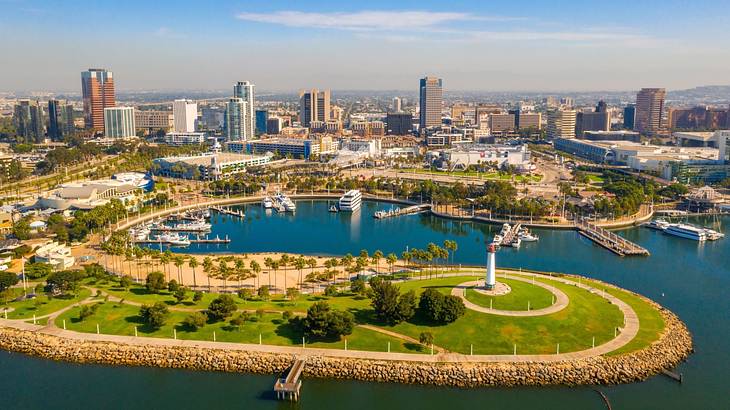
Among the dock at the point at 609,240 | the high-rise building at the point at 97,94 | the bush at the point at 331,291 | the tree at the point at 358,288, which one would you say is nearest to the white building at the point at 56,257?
the bush at the point at 331,291

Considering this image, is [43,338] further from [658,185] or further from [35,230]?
[658,185]

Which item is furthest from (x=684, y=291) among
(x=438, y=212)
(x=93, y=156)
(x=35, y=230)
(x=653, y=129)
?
(x=653, y=129)

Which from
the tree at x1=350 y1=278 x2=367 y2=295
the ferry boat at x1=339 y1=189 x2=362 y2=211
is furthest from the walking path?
the ferry boat at x1=339 y1=189 x2=362 y2=211

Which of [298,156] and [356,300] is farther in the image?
[298,156]

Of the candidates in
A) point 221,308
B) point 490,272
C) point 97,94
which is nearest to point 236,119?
point 97,94

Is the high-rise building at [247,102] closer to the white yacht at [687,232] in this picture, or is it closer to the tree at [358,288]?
the white yacht at [687,232]

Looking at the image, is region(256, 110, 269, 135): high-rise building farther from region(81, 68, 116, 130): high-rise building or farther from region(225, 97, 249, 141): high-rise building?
region(81, 68, 116, 130): high-rise building
